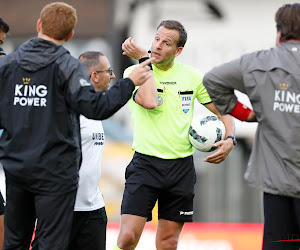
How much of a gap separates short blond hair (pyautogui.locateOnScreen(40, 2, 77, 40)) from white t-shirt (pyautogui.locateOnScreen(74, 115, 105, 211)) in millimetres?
1115

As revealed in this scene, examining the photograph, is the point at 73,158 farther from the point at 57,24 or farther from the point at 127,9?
the point at 127,9

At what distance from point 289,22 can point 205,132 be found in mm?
1685

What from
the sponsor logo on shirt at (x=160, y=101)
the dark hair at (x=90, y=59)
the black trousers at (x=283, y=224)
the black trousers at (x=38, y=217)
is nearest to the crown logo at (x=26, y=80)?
the black trousers at (x=38, y=217)

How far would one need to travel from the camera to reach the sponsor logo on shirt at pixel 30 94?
4719mm

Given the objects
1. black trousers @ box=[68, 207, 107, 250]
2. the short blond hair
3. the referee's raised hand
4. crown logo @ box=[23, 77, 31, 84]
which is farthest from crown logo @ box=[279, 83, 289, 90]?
black trousers @ box=[68, 207, 107, 250]

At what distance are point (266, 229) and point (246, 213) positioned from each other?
1041 cm

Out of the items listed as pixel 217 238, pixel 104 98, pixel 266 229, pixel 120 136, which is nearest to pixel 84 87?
pixel 104 98

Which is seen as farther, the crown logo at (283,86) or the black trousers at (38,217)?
the black trousers at (38,217)

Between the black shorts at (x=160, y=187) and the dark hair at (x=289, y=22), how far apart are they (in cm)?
186

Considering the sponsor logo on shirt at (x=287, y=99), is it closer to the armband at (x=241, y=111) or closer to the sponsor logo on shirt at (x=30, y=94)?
the armband at (x=241, y=111)

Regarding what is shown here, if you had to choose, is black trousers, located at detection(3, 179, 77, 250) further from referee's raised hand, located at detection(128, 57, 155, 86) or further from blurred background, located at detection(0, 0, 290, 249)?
blurred background, located at detection(0, 0, 290, 249)

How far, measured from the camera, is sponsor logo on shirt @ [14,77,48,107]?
4719 mm

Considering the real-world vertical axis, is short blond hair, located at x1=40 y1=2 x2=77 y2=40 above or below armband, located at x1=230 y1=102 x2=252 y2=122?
above

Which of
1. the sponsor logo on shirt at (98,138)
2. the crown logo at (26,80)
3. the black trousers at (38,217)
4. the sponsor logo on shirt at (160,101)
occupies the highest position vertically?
the crown logo at (26,80)
